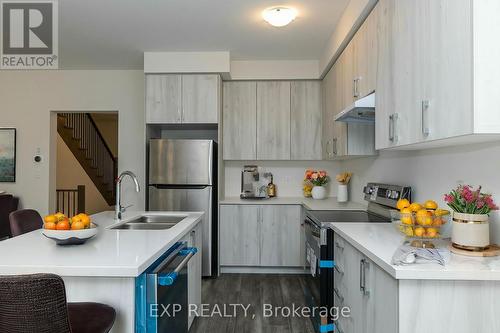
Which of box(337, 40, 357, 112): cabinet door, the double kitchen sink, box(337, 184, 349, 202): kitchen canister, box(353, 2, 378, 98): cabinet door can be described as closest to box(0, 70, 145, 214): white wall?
the double kitchen sink

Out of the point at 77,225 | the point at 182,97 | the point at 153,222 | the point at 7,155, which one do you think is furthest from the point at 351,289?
the point at 7,155

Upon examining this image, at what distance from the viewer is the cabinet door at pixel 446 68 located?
4.05 ft

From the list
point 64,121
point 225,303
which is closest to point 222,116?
point 225,303

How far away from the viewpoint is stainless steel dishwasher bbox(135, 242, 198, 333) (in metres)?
1.45

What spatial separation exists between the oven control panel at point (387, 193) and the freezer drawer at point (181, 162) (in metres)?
1.81

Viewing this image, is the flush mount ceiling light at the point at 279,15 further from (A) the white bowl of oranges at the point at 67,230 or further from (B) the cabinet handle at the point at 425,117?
(A) the white bowl of oranges at the point at 67,230

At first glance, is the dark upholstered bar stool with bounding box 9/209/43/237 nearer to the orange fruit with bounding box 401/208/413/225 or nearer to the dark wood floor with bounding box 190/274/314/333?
the dark wood floor with bounding box 190/274/314/333

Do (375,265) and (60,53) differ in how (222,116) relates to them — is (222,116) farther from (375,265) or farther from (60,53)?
(375,265)

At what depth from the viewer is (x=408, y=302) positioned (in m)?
1.26

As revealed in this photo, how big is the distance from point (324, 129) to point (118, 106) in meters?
2.83

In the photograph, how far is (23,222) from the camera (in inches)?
91.0

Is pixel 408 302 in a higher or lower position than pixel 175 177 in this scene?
lower

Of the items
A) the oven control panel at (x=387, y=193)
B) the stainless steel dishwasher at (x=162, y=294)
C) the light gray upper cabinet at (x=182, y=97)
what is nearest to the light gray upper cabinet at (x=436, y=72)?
the oven control panel at (x=387, y=193)

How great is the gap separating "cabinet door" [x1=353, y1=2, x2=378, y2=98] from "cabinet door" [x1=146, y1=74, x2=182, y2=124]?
2160mm
